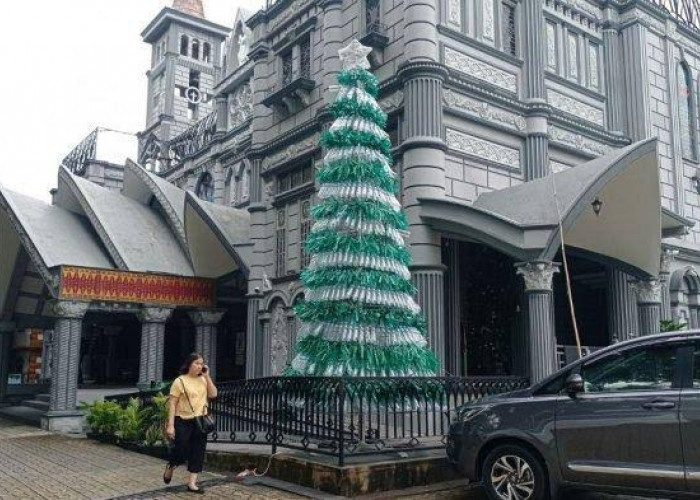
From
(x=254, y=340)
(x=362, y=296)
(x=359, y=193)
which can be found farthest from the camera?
(x=254, y=340)

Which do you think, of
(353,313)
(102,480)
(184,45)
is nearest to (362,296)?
(353,313)

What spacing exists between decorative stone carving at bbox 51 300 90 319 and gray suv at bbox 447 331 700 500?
12.5 metres

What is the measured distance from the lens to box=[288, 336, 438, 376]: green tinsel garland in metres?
12.0

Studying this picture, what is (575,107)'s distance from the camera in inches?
788

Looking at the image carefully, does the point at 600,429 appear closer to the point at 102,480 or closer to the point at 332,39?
the point at 102,480

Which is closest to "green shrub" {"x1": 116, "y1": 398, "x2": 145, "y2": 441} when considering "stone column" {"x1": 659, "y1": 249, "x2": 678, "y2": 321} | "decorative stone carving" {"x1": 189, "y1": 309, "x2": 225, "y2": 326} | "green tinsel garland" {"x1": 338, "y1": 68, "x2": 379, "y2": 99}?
"decorative stone carving" {"x1": 189, "y1": 309, "x2": 225, "y2": 326}

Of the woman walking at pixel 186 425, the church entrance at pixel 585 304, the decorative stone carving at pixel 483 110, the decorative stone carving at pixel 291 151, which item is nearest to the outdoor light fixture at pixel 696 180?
the church entrance at pixel 585 304

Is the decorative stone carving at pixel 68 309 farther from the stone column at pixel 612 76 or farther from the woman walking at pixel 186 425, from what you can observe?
the stone column at pixel 612 76

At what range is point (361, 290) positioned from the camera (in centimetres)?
1225

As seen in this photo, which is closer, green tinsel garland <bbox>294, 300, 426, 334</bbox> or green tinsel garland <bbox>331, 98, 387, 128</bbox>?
green tinsel garland <bbox>294, 300, 426, 334</bbox>

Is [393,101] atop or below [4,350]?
atop

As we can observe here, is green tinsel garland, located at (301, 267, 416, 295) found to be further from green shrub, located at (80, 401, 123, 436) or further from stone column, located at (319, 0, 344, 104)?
stone column, located at (319, 0, 344, 104)

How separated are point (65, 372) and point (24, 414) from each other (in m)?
3.43

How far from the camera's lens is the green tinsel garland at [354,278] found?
12328 mm
